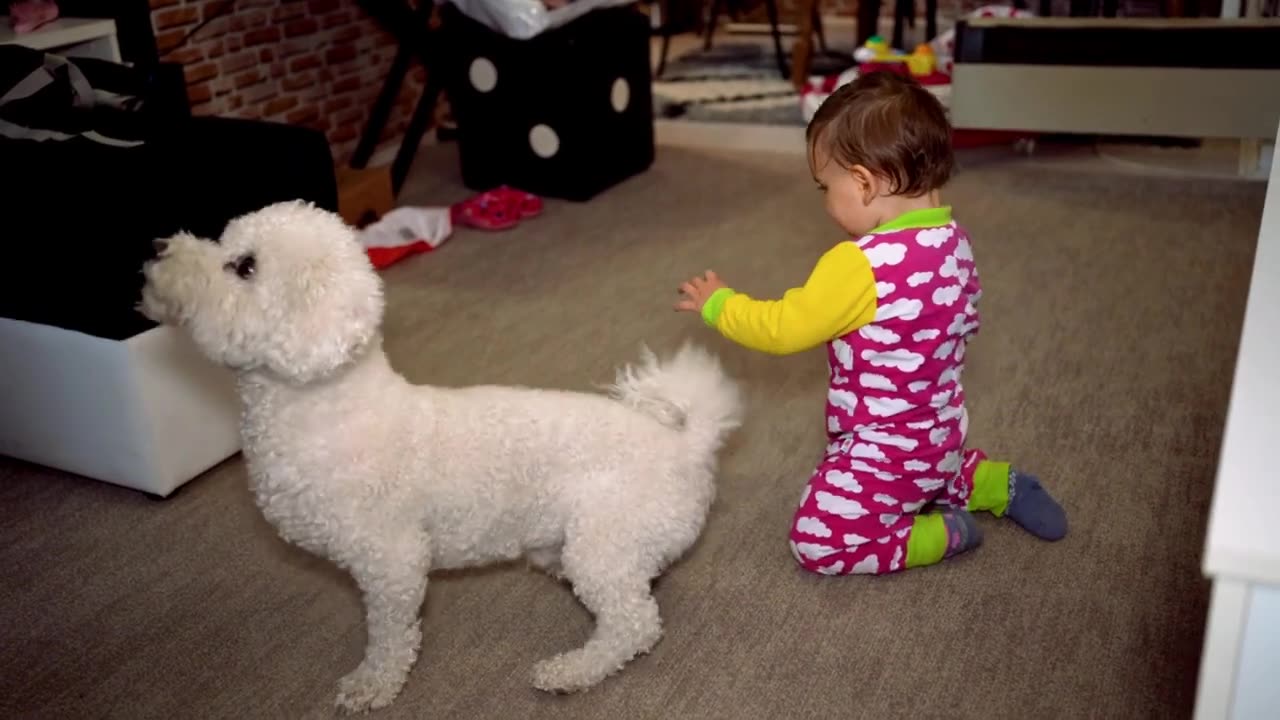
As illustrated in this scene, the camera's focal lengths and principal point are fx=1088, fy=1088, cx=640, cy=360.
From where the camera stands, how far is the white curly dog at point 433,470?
122 cm

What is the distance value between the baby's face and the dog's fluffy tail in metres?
0.27

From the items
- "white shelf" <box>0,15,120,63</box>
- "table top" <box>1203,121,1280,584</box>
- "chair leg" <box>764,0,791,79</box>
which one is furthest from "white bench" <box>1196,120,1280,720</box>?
"chair leg" <box>764,0,791,79</box>

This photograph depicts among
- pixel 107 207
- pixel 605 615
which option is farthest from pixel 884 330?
pixel 107 207

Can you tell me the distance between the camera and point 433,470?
130 cm

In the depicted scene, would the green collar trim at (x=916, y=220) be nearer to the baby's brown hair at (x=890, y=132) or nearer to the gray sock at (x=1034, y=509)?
the baby's brown hair at (x=890, y=132)

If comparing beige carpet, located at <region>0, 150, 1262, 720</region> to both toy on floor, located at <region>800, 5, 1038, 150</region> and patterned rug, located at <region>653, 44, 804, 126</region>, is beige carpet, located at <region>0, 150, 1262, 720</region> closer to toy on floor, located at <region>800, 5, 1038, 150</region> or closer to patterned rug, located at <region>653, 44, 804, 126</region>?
toy on floor, located at <region>800, 5, 1038, 150</region>

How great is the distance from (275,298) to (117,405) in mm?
709

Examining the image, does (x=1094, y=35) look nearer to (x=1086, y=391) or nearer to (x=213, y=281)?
(x=1086, y=391)

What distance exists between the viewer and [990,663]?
1374 mm

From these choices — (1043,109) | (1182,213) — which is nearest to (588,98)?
(1043,109)

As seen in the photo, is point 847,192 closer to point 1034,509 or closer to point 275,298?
point 1034,509

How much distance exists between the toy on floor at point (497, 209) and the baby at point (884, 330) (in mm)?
1606

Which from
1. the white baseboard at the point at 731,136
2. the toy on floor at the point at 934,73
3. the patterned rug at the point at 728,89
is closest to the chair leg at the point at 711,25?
the patterned rug at the point at 728,89

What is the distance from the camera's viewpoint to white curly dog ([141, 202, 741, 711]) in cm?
122
